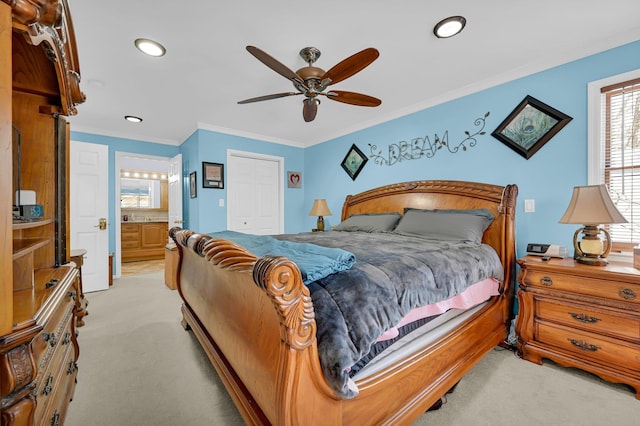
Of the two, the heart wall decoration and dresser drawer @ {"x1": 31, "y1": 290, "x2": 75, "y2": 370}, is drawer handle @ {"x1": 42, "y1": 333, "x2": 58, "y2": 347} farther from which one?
the heart wall decoration

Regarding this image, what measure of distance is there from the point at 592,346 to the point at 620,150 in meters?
1.51

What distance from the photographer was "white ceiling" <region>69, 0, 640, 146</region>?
1766 mm

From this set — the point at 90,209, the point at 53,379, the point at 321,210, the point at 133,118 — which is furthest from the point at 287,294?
the point at 90,209

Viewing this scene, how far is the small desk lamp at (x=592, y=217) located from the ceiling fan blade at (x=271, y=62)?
2.23 m

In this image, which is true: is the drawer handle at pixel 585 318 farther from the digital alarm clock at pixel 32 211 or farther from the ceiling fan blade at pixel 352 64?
the digital alarm clock at pixel 32 211

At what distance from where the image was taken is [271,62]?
5.87 feet

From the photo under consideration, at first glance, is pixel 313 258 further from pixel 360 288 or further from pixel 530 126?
pixel 530 126

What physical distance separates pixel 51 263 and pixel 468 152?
3618 millimetres

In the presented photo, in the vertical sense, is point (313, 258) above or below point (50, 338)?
above

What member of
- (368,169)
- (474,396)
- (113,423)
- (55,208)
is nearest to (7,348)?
(113,423)

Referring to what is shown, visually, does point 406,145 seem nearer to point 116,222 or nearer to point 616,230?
point 616,230

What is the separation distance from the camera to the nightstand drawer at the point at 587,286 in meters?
1.65

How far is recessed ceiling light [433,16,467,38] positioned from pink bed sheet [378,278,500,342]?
186cm

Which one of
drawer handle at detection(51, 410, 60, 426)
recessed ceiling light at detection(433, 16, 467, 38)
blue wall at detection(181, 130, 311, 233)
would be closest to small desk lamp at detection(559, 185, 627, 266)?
recessed ceiling light at detection(433, 16, 467, 38)
